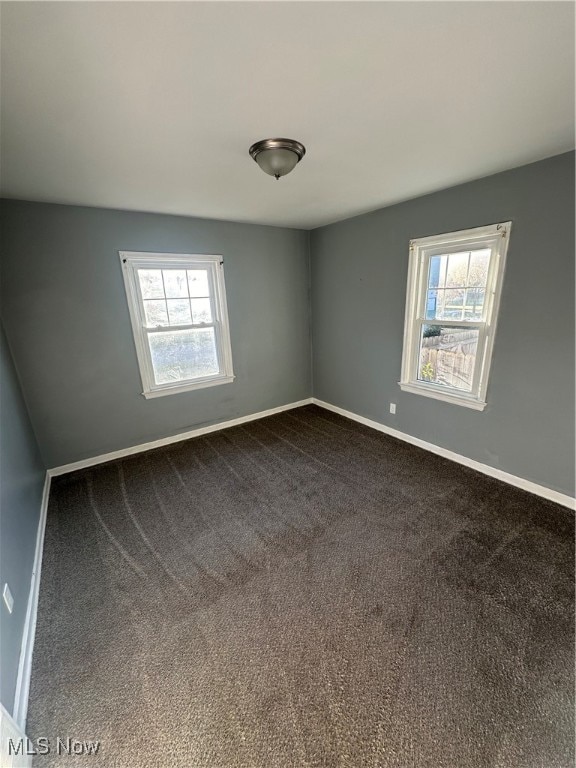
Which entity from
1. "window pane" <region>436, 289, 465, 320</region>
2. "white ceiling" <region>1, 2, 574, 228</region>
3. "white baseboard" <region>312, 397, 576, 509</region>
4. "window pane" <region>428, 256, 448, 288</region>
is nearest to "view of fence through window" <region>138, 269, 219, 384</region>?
"white ceiling" <region>1, 2, 574, 228</region>

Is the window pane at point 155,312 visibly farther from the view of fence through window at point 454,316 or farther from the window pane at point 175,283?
the view of fence through window at point 454,316

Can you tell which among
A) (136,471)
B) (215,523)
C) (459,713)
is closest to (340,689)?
(459,713)

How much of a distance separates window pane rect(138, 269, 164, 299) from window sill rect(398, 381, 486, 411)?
271 cm

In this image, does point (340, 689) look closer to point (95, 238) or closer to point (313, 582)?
point (313, 582)

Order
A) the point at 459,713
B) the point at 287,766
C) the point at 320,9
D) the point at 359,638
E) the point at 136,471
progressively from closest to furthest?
the point at 320,9, the point at 287,766, the point at 459,713, the point at 359,638, the point at 136,471

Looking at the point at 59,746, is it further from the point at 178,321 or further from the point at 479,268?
the point at 479,268

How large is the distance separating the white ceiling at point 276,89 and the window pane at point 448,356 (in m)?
1.25

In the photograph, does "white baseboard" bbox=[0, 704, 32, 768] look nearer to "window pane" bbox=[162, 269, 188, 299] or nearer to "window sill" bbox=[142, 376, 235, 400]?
"window sill" bbox=[142, 376, 235, 400]

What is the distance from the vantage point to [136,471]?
2.90 m

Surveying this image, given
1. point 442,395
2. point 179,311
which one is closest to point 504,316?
point 442,395

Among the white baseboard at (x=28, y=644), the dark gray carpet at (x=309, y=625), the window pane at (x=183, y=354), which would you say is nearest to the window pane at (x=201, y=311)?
the window pane at (x=183, y=354)

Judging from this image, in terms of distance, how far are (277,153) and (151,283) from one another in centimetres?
196

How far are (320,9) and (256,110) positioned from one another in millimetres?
536

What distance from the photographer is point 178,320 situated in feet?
10.7
